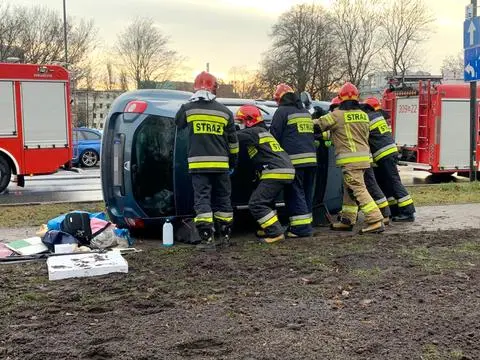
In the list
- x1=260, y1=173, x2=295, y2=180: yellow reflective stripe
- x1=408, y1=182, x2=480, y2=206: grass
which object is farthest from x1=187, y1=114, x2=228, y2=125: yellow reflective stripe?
x1=408, y1=182, x2=480, y2=206: grass

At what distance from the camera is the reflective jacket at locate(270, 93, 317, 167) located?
21.7 ft

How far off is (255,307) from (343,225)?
333cm

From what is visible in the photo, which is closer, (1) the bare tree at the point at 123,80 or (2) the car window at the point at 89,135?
(2) the car window at the point at 89,135

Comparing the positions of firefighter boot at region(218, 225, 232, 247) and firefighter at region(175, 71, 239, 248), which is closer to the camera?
firefighter at region(175, 71, 239, 248)

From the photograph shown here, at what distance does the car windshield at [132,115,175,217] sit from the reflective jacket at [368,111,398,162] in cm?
285

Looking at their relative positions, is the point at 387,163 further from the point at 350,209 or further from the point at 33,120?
the point at 33,120

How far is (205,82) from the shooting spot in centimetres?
605

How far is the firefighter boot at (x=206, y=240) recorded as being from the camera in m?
5.80

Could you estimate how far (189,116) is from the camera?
19.1ft

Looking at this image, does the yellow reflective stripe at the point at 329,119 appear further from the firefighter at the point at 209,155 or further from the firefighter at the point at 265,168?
the firefighter at the point at 209,155

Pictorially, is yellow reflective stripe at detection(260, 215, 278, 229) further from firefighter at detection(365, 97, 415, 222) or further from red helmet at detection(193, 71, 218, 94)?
firefighter at detection(365, 97, 415, 222)

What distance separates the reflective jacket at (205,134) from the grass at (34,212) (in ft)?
9.52

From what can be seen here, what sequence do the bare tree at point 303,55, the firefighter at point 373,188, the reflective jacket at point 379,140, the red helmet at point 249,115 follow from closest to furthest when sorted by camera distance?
the red helmet at point 249,115 < the firefighter at point 373,188 < the reflective jacket at point 379,140 < the bare tree at point 303,55

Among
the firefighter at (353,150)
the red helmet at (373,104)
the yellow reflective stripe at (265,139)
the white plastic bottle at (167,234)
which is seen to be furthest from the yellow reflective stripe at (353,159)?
the white plastic bottle at (167,234)
